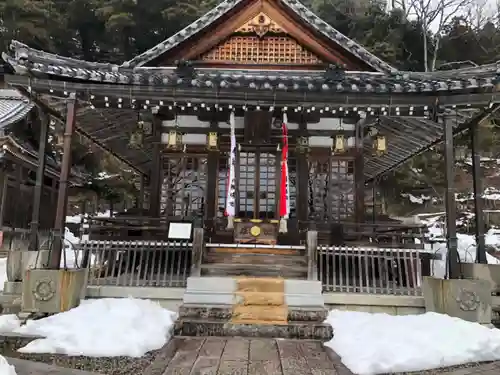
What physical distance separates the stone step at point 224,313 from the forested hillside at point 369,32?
22.1 m

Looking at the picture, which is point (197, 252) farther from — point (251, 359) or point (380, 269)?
point (380, 269)

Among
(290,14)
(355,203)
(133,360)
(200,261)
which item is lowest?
(133,360)

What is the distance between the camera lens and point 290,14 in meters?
13.0

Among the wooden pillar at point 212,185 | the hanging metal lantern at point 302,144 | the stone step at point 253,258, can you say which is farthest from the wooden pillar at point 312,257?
the hanging metal lantern at point 302,144

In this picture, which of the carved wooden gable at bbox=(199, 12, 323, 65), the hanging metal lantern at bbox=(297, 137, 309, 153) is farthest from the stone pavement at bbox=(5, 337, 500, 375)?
the carved wooden gable at bbox=(199, 12, 323, 65)

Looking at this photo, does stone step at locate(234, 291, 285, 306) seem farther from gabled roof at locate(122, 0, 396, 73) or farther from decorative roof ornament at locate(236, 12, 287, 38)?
decorative roof ornament at locate(236, 12, 287, 38)

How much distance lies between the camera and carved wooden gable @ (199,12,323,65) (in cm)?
1316

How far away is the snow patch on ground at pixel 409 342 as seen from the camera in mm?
5715

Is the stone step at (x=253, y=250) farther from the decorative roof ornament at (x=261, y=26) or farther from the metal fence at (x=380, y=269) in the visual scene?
the decorative roof ornament at (x=261, y=26)

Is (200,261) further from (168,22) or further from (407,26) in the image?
(407,26)

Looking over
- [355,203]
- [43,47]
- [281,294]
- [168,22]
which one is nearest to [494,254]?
[355,203]

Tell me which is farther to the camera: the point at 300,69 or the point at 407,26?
the point at 407,26

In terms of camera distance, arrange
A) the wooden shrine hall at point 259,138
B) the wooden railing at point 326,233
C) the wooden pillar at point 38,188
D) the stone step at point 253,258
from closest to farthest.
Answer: the wooden pillar at point 38,188
the stone step at point 253,258
the wooden shrine hall at point 259,138
the wooden railing at point 326,233

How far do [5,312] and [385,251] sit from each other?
324 inches
